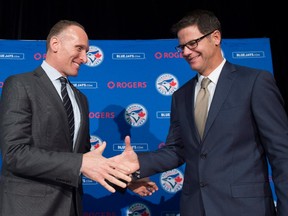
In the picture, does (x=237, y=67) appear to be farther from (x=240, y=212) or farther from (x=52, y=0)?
(x=52, y=0)

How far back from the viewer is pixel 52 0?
13.2 ft

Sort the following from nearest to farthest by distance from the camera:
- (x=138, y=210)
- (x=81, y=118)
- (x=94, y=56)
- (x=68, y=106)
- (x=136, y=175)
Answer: (x=68, y=106) → (x=81, y=118) → (x=136, y=175) → (x=138, y=210) → (x=94, y=56)

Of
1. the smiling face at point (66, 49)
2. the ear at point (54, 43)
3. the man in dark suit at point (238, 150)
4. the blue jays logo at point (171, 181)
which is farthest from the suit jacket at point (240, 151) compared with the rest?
the blue jays logo at point (171, 181)

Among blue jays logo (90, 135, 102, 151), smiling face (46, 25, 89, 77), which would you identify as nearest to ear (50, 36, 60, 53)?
smiling face (46, 25, 89, 77)

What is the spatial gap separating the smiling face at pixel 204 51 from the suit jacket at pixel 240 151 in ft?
0.62

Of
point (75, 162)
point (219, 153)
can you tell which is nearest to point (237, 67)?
point (219, 153)

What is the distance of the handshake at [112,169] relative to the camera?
1.66 m

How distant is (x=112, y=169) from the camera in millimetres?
1760

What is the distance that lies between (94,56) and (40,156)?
1.78m

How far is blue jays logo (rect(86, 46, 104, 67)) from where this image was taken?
317cm

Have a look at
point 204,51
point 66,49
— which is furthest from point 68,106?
point 204,51

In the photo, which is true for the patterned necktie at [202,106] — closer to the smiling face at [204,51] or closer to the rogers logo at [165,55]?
the smiling face at [204,51]

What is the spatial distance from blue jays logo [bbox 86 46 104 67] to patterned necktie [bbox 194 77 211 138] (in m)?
1.52

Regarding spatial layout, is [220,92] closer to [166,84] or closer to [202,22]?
[202,22]
